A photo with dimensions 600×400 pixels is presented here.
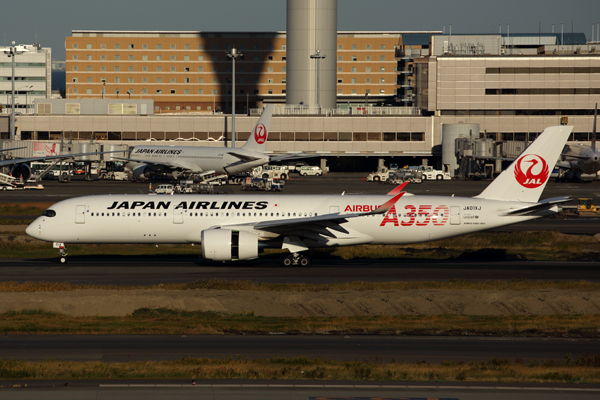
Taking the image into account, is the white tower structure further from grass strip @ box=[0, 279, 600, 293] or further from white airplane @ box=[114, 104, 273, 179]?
grass strip @ box=[0, 279, 600, 293]

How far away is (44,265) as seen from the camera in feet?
136

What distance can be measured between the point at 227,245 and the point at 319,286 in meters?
7.47

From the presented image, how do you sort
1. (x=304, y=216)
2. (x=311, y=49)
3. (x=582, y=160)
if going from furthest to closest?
(x=311, y=49)
(x=582, y=160)
(x=304, y=216)

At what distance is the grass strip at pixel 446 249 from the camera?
46531 millimetres

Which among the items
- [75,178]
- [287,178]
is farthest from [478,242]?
[75,178]

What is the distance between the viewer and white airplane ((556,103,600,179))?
99625mm

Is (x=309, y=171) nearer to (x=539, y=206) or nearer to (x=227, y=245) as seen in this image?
(x=539, y=206)

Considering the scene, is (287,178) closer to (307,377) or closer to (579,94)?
(579,94)

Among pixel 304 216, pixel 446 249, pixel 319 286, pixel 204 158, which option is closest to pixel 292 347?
pixel 319 286

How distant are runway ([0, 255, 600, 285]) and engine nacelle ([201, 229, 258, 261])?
3.16ft

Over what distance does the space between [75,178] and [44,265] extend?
75.0m

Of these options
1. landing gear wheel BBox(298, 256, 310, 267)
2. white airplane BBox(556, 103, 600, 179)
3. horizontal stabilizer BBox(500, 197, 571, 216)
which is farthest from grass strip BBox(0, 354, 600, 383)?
white airplane BBox(556, 103, 600, 179)

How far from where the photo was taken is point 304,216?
4241 cm

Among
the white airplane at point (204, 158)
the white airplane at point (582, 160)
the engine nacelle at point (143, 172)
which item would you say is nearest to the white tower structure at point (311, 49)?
the white airplane at point (204, 158)
